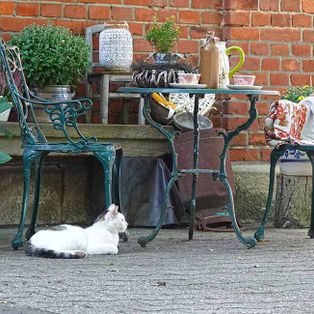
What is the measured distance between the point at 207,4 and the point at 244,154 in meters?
1.14

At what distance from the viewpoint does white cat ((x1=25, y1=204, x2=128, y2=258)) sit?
6402mm

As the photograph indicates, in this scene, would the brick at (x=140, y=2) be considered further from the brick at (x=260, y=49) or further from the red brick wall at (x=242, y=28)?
the brick at (x=260, y=49)

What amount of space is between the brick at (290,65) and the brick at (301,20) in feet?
0.89

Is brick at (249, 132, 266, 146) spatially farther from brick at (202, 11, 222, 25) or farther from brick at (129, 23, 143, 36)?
brick at (129, 23, 143, 36)

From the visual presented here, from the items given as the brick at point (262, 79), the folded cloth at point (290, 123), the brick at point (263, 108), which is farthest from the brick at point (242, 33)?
the folded cloth at point (290, 123)

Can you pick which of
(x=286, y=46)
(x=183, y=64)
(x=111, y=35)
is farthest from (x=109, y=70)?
(x=286, y=46)

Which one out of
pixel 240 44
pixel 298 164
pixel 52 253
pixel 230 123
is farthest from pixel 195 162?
pixel 240 44

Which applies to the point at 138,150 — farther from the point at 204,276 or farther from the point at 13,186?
the point at 204,276

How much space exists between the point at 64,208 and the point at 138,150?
66 cm

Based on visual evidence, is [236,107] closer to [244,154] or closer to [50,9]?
[244,154]

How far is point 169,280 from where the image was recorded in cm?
564

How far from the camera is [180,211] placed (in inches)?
321

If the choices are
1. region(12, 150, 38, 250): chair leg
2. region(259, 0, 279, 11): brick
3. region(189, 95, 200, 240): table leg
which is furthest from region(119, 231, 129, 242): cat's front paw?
region(259, 0, 279, 11): brick

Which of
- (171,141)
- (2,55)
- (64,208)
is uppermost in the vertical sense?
(2,55)
